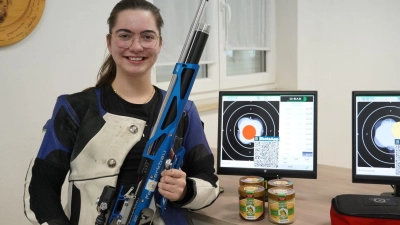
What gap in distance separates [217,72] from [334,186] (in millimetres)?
1368

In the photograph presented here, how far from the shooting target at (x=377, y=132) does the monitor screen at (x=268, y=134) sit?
0.15 m

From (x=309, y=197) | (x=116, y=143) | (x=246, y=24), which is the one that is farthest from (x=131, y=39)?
(x=246, y=24)

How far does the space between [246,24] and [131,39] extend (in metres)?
1.86

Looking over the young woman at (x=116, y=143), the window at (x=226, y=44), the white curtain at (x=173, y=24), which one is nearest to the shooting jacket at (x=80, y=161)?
the young woman at (x=116, y=143)

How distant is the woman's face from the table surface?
50 cm

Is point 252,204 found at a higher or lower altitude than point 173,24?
lower

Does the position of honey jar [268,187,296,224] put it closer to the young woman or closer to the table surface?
the table surface

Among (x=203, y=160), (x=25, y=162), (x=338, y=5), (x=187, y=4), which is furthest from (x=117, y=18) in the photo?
(x=338, y=5)

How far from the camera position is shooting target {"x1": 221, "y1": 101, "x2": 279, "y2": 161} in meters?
1.47

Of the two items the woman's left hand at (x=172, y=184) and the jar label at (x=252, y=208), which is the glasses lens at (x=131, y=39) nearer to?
the woman's left hand at (x=172, y=184)

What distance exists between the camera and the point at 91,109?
121cm

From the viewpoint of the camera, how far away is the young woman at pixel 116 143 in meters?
1.15

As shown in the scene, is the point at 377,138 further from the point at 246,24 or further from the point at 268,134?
the point at 246,24

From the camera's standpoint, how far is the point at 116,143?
1.18 metres
